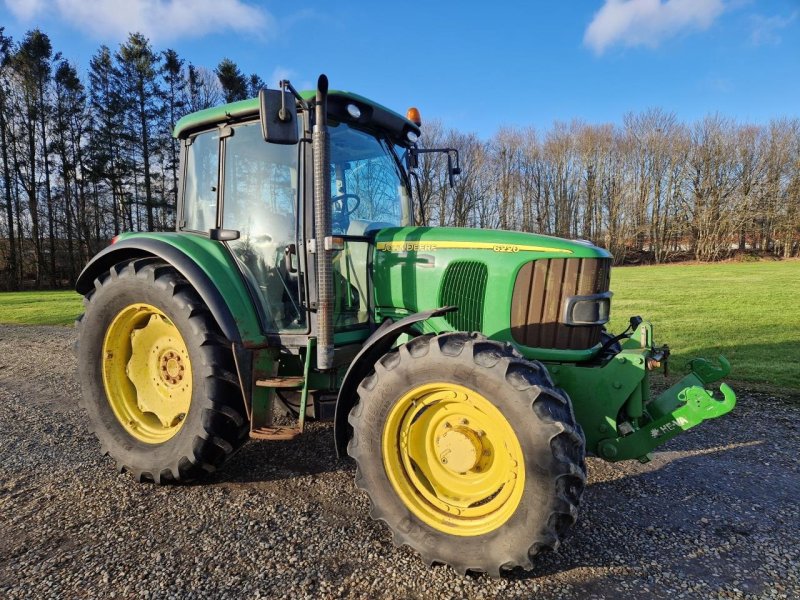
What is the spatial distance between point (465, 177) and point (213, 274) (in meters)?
35.6

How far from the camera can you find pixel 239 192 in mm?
3539

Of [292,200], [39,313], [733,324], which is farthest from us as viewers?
[39,313]

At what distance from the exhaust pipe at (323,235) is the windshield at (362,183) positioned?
390 millimetres

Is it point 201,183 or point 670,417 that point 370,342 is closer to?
point 670,417

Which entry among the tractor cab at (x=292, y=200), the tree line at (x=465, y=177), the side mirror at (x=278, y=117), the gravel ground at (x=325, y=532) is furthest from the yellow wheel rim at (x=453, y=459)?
the tree line at (x=465, y=177)

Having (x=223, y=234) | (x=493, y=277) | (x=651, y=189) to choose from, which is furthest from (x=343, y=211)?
(x=651, y=189)

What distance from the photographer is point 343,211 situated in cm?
346

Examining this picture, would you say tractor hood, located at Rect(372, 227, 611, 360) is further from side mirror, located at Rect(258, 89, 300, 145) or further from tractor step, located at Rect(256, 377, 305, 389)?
side mirror, located at Rect(258, 89, 300, 145)

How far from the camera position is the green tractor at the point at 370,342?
2.43 metres

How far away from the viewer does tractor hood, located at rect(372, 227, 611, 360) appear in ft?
9.70

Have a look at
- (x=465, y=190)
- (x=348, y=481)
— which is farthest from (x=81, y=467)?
(x=465, y=190)

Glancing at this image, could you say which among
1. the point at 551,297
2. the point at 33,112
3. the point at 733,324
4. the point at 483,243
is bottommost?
the point at 733,324

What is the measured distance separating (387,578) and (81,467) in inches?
105

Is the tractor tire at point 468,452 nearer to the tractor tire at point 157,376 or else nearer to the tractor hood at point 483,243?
the tractor hood at point 483,243
